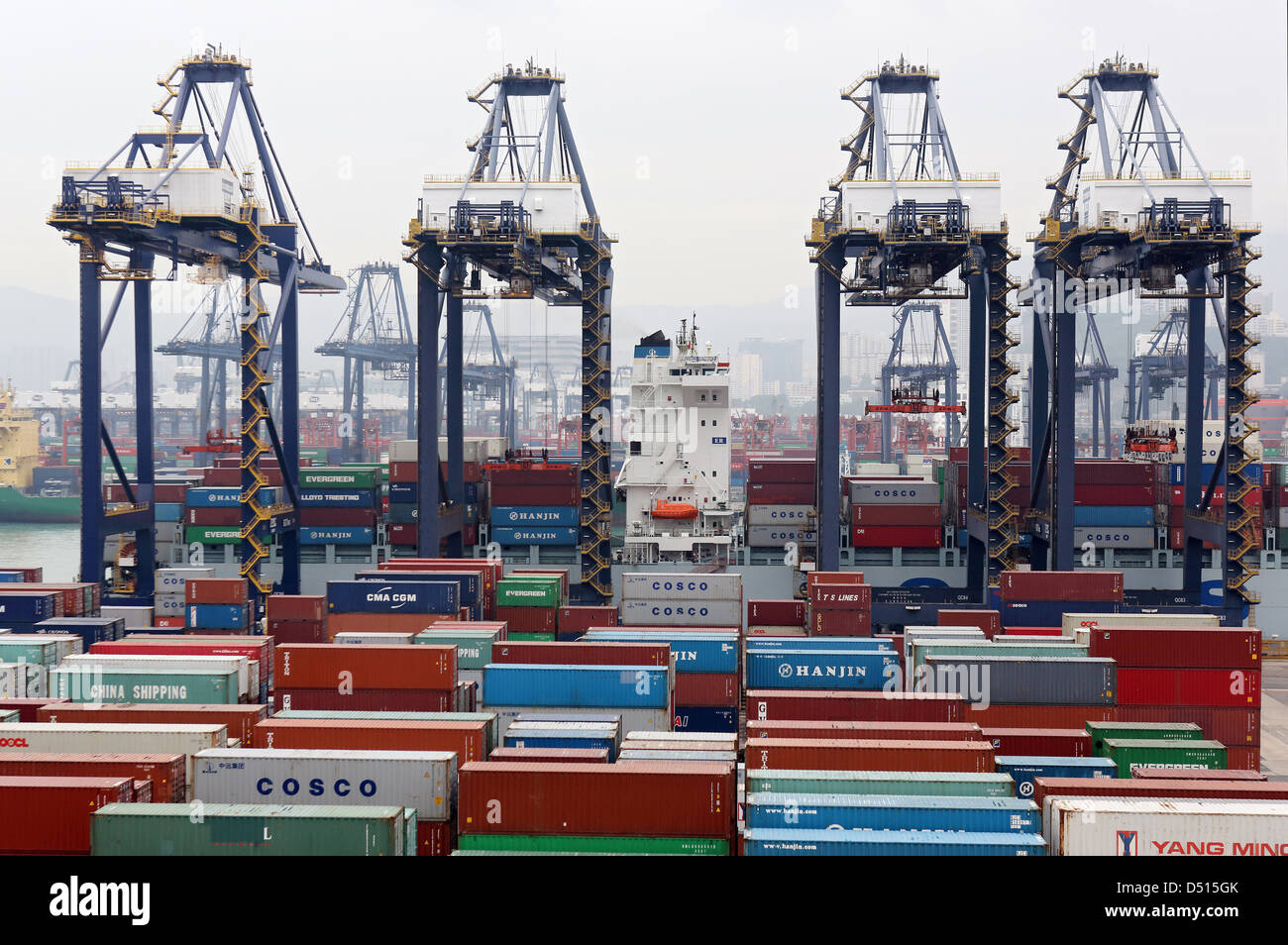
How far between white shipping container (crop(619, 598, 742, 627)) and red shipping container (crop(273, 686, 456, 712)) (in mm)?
8895

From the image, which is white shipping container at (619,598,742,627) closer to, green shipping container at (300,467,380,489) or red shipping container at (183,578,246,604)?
red shipping container at (183,578,246,604)

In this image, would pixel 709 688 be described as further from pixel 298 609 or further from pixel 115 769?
pixel 298 609

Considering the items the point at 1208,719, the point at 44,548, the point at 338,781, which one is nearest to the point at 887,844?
the point at 338,781

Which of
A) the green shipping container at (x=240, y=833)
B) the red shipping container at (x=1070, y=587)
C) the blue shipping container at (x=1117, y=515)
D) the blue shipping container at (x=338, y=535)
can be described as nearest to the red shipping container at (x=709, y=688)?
the green shipping container at (x=240, y=833)

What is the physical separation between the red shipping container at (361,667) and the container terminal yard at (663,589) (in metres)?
0.07

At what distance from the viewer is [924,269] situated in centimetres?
4138

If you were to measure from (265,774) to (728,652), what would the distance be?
1109 centimetres

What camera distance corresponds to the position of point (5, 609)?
99.1 ft

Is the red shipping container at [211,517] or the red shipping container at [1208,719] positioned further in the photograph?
the red shipping container at [211,517]

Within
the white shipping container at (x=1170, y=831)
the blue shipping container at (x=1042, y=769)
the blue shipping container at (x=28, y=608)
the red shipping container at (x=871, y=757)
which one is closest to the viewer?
the white shipping container at (x=1170, y=831)

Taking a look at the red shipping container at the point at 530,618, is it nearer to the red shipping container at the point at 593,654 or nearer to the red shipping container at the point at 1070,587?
the red shipping container at the point at 593,654

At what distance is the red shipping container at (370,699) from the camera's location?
67.4 feet

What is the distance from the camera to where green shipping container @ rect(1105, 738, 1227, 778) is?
1806cm

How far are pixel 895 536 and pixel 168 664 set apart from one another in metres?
30.3
